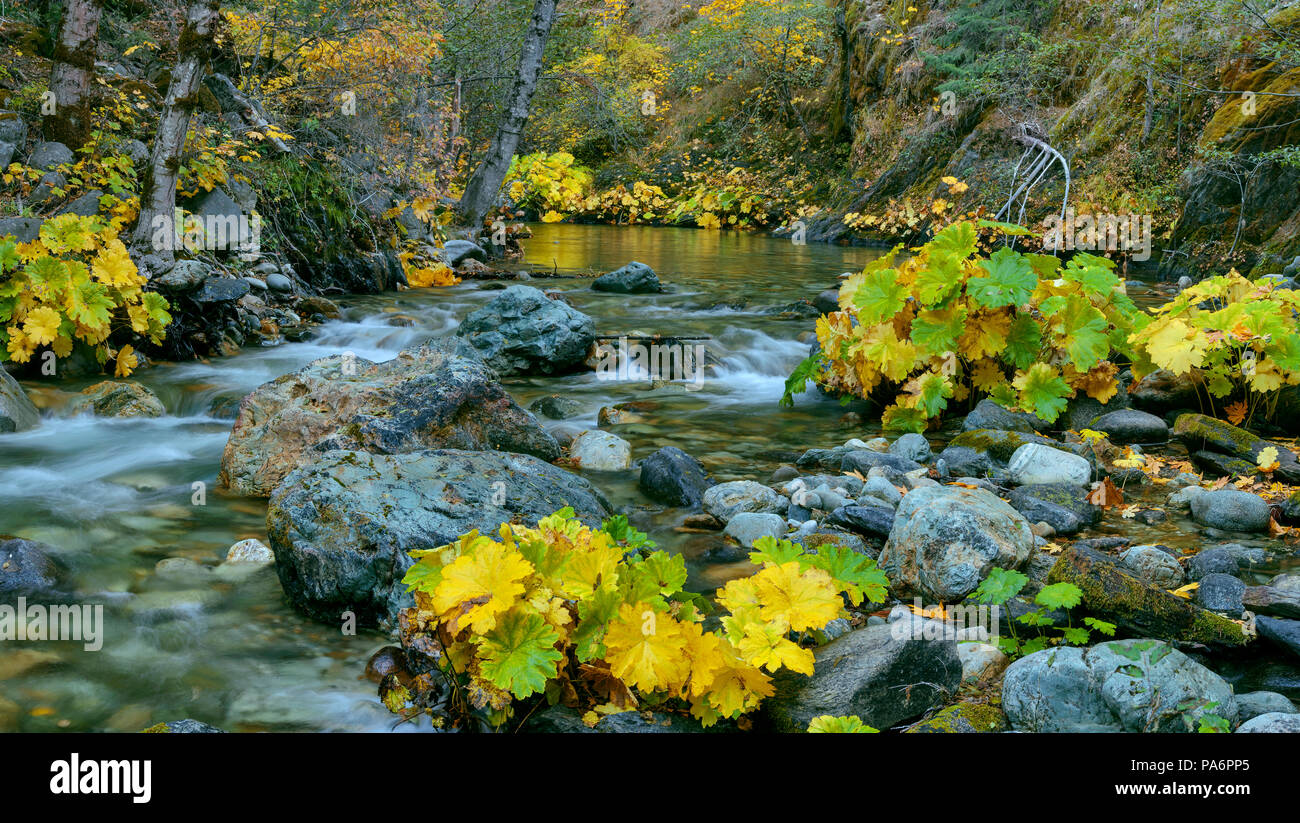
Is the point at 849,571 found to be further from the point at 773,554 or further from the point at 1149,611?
the point at 1149,611

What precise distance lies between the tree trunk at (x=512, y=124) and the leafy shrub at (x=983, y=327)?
29.1 ft

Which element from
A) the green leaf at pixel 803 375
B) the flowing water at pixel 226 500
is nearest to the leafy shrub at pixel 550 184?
the flowing water at pixel 226 500

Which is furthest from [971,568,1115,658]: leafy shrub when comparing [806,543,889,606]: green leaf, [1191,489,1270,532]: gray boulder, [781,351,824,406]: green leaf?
[781,351,824,406]: green leaf

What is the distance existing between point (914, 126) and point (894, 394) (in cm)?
1357

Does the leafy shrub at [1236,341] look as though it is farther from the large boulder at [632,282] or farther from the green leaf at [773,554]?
the large boulder at [632,282]

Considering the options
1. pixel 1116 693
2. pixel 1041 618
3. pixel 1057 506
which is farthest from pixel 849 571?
pixel 1057 506

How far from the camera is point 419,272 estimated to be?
1106 cm

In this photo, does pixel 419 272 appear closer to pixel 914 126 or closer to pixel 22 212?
pixel 22 212

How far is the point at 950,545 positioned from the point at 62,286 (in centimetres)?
564

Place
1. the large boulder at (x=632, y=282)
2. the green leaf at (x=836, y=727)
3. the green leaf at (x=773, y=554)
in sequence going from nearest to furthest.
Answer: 1. the green leaf at (x=836, y=727)
2. the green leaf at (x=773, y=554)
3. the large boulder at (x=632, y=282)

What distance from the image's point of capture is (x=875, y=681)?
7.22ft

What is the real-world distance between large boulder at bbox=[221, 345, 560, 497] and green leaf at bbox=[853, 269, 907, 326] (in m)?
1.98

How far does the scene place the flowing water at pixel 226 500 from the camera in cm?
258

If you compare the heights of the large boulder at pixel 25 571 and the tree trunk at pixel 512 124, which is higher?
the tree trunk at pixel 512 124
